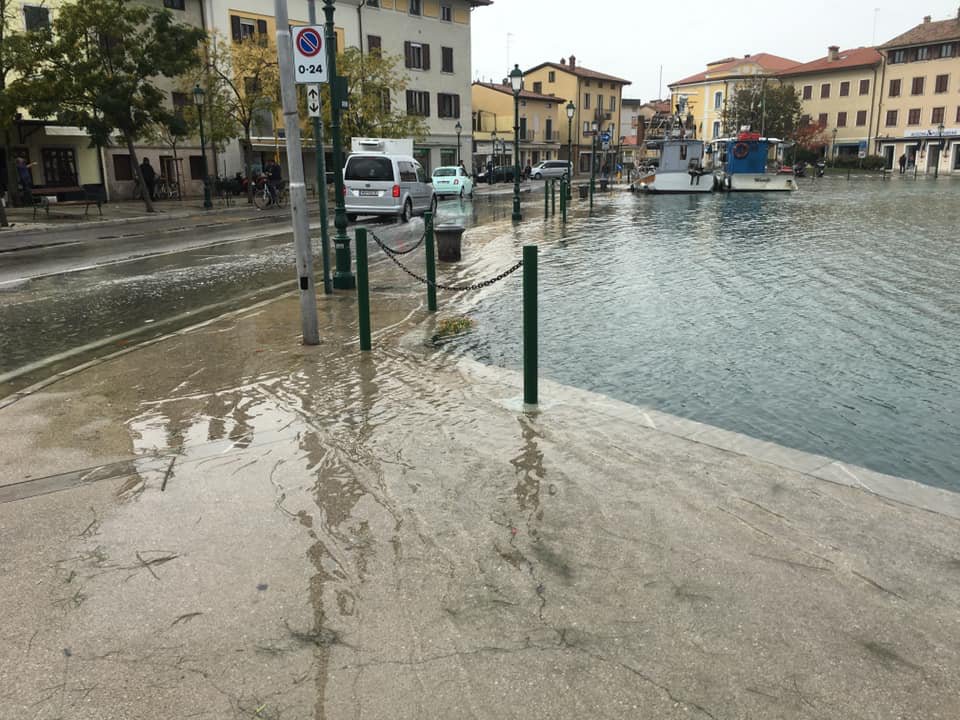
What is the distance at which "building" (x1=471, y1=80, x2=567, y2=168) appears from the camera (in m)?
68.4

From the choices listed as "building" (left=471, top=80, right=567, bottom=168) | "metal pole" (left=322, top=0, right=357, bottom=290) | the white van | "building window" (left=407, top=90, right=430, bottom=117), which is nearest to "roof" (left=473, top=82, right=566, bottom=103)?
"building" (left=471, top=80, right=567, bottom=168)

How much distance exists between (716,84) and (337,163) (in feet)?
284

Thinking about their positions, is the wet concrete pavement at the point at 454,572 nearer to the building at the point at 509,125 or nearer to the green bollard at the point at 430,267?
the green bollard at the point at 430,267

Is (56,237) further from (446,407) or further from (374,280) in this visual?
(446,407)

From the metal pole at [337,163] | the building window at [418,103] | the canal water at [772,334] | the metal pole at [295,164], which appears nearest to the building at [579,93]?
the building window at [418,103]

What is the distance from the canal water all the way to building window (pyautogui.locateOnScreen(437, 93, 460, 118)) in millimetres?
37863

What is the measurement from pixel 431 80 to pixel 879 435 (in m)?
49.9

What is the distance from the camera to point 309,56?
7738 mm

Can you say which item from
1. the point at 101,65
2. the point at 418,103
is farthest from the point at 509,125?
the point at 101,65

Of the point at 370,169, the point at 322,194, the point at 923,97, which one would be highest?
the point at 923,97

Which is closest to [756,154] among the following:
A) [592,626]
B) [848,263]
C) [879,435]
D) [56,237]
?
[848,263]

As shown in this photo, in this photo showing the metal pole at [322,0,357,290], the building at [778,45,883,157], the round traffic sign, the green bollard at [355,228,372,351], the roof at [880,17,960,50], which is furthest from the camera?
the building at [778,45,883,157]

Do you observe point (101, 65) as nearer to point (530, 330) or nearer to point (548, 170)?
point (530, 330)

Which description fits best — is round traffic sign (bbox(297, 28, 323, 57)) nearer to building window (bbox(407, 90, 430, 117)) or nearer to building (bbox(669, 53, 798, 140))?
building window (bbox(407, 90, 430, 117))
